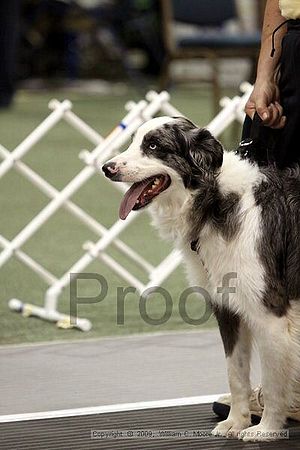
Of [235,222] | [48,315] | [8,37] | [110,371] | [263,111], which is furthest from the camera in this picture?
[8,37]

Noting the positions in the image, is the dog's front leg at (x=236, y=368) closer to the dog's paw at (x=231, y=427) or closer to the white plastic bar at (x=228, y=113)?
the dog's paw at (x=231, y=427)

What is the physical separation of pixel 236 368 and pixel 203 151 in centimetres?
69

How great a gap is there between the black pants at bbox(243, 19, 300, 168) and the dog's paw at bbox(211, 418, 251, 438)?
0.83 meters

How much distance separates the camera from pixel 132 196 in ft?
11.4

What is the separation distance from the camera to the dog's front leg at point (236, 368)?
3596mm

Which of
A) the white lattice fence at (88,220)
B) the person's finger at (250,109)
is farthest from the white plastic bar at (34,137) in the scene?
the person's finger at (250,109)

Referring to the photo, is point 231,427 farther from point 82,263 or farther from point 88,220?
point 88,220

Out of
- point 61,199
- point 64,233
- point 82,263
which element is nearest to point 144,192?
point 82,263

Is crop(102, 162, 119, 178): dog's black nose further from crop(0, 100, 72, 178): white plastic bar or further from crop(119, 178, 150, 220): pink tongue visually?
Result: crop(0, 100, 72, 178): white plastic bar

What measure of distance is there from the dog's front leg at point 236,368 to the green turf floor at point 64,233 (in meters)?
1.33

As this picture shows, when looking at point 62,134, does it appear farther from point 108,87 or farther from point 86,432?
point 86,432

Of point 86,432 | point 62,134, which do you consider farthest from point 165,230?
point 62,134

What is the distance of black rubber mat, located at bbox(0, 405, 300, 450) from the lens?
351 centimetres

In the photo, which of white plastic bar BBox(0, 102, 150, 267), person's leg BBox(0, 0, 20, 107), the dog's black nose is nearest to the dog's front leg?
the dog's black nose
